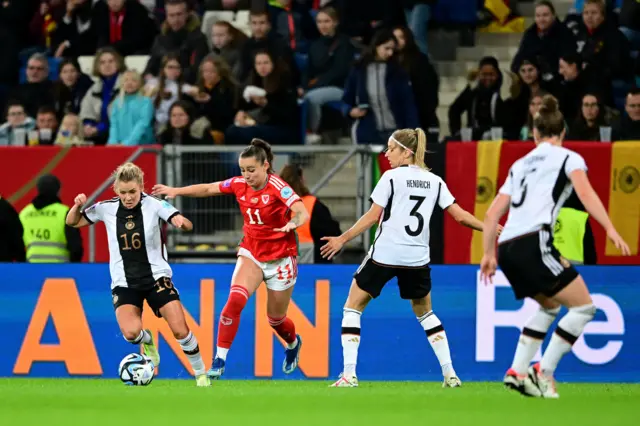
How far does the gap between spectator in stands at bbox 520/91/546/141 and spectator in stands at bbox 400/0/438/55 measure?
9.03ft

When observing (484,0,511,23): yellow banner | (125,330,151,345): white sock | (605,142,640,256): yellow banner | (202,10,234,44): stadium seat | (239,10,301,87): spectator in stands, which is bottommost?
(125,330,151,345): white sock

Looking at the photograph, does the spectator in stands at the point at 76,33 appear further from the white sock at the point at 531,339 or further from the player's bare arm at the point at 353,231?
the white sock at the point at 531,339

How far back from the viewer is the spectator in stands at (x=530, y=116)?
1574cm

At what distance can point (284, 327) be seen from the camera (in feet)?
40.3

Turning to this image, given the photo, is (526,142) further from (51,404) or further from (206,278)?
(51,404)

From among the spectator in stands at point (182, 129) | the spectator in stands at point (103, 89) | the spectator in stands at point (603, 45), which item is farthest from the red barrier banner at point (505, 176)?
the spectator in stands at point (103, 89)

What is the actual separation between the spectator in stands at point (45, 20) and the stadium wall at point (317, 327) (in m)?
7.83

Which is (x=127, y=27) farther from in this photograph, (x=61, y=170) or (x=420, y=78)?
(x=420, y=78)

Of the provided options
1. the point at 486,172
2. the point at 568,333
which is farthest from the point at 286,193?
the point at 486,172

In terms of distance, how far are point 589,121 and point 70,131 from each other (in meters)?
6.30

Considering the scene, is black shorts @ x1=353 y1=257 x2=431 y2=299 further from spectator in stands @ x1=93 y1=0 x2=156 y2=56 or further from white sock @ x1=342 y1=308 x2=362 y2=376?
spectator in stands @ x1=93 y1=0 x2=156 y2=56

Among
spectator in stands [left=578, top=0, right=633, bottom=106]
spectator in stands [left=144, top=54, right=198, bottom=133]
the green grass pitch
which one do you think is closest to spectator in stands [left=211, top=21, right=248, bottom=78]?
spectator in stands [left=144, top=54, right=198, bottom=133]

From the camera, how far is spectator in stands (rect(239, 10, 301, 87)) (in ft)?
57.3

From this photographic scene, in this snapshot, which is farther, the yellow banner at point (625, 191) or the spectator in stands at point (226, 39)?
the spectator in stands at point (226, 39)
